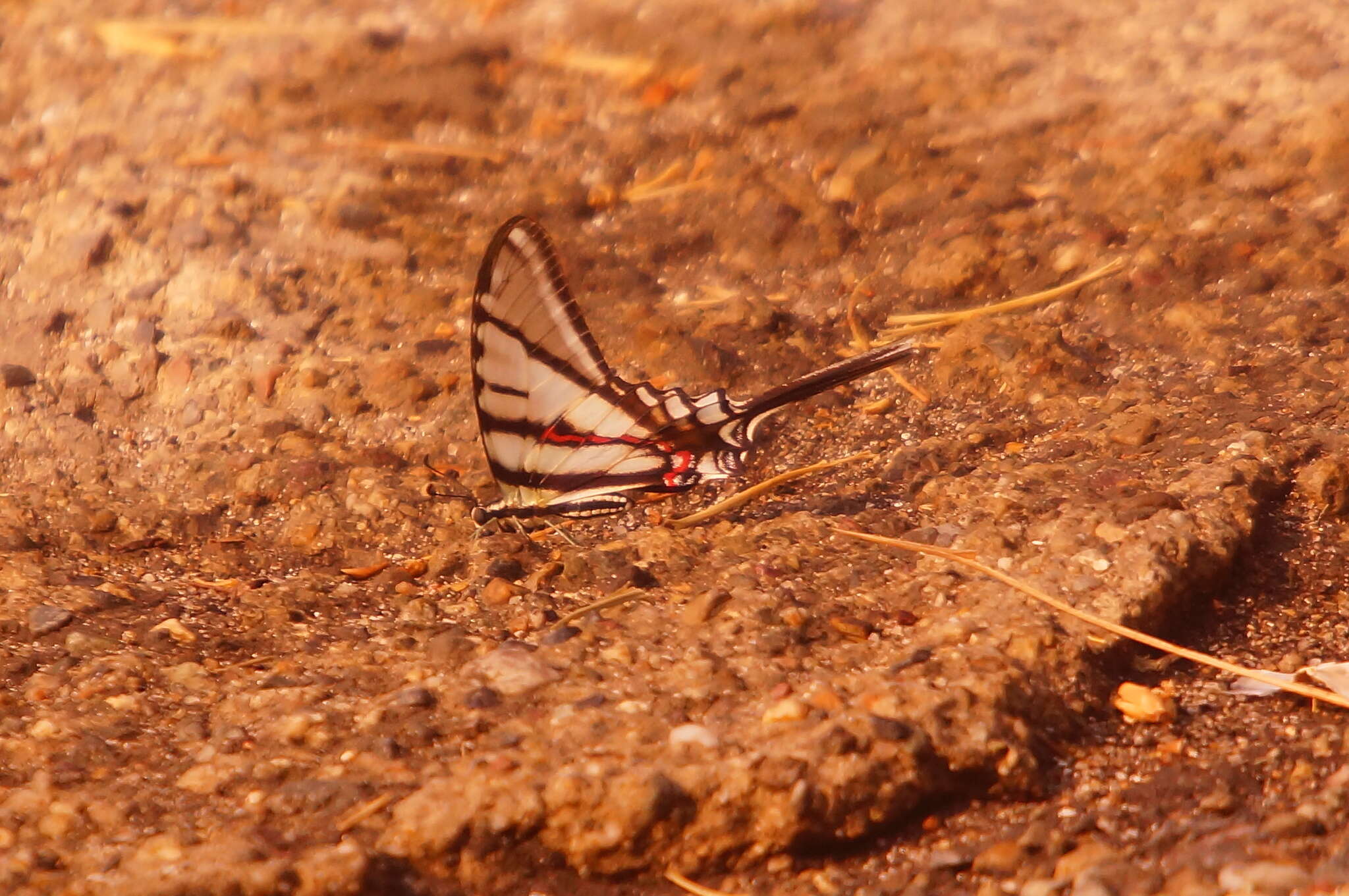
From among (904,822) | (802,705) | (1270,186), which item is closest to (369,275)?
(802,705)

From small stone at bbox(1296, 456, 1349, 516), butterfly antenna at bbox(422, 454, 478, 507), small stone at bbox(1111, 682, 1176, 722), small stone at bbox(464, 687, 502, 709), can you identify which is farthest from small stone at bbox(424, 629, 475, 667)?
small stone at bbox(1296, 456, 1349, 516)

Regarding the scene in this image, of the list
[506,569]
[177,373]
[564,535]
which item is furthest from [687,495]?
[177,373]

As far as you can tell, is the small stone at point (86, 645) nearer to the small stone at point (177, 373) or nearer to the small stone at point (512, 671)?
the small stone at point (512, 671)


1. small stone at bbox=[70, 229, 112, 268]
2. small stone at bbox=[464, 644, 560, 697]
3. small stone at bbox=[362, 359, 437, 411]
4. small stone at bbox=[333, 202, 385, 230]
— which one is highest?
small stone at bbox=[70, 229, 112, 268]

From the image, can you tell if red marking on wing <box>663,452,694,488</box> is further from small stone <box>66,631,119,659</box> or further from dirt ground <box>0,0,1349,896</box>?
small stone <box>66,631,119,659</box>

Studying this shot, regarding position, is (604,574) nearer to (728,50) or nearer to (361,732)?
(361,732)

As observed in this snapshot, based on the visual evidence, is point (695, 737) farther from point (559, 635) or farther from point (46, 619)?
point (46, 619)

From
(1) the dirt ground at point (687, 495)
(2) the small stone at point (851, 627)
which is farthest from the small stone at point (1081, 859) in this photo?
(2) the small stone at point (851, 627)
